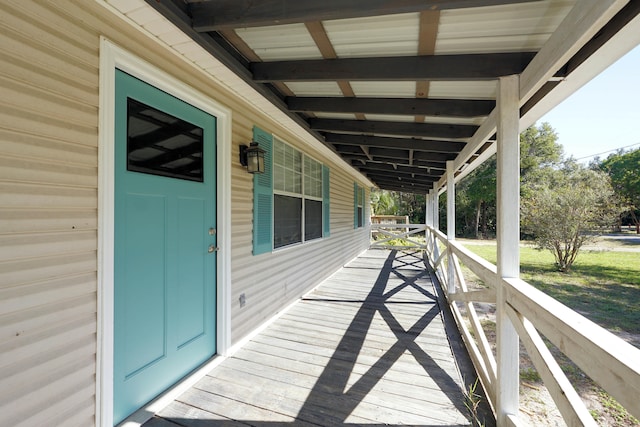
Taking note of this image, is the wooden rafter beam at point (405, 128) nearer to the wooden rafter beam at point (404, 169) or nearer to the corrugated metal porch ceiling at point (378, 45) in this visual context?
the corrugated metal porch ceiling at point (378, 45)

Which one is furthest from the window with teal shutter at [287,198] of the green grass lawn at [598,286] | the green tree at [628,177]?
the green tree at [628,177]

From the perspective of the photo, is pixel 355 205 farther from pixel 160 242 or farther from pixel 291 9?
pixel 291 9

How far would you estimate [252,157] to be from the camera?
2.77 meters

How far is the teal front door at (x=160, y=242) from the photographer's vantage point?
1692 millimetres

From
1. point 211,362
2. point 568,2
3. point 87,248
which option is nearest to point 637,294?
point 568,2

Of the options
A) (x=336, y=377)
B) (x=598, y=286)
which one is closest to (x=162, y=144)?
(x=336, y=377)

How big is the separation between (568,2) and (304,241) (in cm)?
372

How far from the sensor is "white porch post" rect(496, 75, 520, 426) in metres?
1.73

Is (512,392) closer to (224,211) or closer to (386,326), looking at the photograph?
(386,326)

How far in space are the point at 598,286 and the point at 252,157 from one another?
7660mm

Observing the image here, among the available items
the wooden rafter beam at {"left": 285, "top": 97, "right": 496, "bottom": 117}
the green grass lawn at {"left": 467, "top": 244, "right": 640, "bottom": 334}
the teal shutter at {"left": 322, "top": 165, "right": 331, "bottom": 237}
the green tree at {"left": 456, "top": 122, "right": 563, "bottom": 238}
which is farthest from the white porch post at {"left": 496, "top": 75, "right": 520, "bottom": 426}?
the green tree at {"left": 456, "top": 122, "right": 563, "bottom": 238}

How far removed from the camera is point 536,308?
131 cm

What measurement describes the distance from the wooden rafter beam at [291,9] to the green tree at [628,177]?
93.9ft

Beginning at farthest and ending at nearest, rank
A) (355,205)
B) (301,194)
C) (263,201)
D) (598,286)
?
(355,205), (598,286), (301,194), (263,201)
